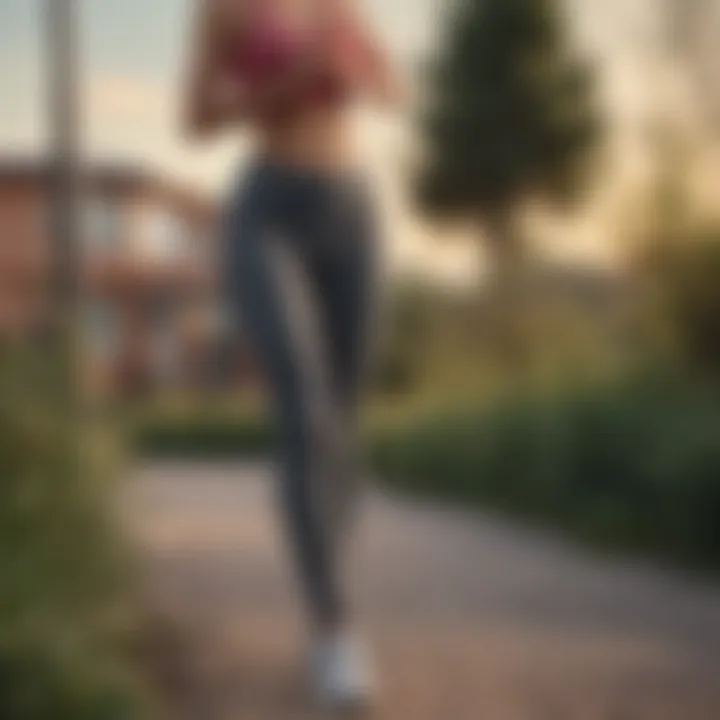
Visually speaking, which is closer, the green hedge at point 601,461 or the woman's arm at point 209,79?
the woman's arm at point 209,79

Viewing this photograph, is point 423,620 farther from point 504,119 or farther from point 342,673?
point 504,119

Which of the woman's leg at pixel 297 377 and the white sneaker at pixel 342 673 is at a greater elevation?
the woman's leg at pixel 297 377

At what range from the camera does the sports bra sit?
1.40 m

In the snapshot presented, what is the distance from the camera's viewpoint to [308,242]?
4.80 ft

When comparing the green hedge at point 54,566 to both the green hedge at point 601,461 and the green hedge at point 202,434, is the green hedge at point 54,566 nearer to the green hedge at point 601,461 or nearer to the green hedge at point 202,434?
the green hedge at point 202,434

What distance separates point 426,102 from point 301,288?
0.62ft

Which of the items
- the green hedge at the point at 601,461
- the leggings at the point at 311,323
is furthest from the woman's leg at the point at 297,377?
the green hedge at the point at 601,461

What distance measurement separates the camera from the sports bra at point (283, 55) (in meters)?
1.40

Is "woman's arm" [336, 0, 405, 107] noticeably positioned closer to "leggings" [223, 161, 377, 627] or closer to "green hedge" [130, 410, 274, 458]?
"leggings" [223, 161, 377, 627]

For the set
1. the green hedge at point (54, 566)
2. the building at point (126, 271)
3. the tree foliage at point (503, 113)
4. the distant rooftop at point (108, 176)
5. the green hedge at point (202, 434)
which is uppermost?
the tree foliage at point (503, 113)

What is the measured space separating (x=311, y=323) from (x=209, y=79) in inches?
8.7

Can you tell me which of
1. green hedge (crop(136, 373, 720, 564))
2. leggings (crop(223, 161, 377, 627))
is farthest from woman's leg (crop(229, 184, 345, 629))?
green hedge (crop(136, 373, 720, 564))

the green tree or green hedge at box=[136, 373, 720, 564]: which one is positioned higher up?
the green tree

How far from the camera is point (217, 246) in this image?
143 cm
